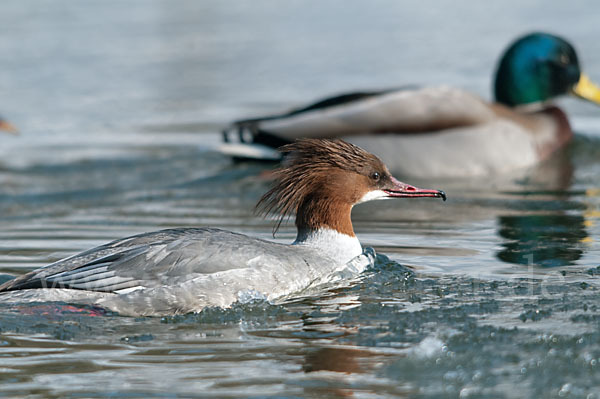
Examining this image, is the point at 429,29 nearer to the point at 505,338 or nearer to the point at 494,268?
the point at 494,268

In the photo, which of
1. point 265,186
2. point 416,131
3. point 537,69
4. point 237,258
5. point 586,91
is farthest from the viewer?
point 586,91

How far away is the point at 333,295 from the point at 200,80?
11.0 m

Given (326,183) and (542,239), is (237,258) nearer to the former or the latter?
(326,183)

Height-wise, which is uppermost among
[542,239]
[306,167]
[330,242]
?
[306,167]

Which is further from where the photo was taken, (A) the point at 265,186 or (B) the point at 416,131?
(B) the point at 416,131

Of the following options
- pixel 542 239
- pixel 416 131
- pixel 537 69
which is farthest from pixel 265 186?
pixel 537 69

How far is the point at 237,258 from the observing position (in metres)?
6.38

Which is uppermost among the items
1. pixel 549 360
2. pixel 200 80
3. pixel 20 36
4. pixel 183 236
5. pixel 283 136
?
pixel 20 36

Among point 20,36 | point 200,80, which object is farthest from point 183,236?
point 20,36

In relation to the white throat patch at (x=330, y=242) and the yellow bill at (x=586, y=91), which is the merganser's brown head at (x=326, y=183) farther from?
the yellow bill at (x=586, y=91)

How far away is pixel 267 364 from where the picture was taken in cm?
521

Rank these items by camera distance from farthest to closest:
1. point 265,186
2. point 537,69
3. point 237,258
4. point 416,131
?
point 537,69 < point 416,131 < point 265,186 < point 237,258

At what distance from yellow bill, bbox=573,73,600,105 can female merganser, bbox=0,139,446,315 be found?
225 inches

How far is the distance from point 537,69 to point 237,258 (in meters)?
6.90
